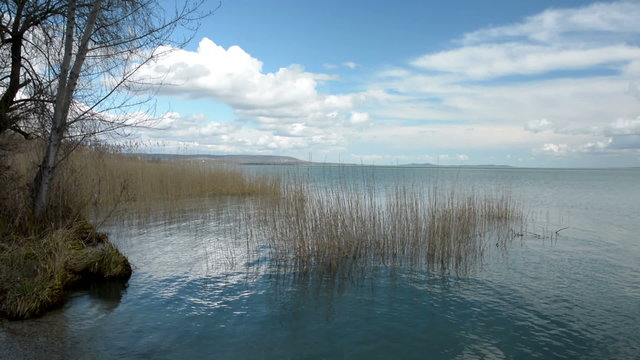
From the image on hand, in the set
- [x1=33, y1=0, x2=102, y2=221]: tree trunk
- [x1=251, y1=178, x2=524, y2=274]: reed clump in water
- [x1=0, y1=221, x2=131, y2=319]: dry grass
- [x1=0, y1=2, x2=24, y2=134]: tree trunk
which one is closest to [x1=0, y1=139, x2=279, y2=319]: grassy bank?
[x1=0, y1=221, x2=131, y2=319]: dry grass

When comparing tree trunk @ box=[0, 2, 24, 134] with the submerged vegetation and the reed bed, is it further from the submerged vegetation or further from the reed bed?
the reed bed

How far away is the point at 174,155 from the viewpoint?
19625 mm

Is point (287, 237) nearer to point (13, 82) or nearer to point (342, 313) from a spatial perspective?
point (342, 313)

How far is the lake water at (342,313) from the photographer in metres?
4.54

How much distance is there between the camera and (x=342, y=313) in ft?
18.5

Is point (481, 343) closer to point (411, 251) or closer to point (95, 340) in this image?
point (411, 251)

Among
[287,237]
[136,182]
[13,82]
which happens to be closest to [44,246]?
[13,82]

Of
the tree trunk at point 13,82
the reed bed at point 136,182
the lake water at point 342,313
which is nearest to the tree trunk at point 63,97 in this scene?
the reed bed at point 136,182

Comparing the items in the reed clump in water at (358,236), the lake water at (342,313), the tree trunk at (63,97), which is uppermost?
the tree trunk at (63,97)

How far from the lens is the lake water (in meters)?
4.54

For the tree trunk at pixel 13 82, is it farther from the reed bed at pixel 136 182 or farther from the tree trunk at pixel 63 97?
the reed bed at pixel 136 182

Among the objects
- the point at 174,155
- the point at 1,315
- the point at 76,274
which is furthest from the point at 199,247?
the point at 174,155

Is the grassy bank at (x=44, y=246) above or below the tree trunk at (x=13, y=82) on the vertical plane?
below

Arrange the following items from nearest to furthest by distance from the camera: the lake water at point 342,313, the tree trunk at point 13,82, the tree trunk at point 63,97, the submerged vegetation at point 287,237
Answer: the lake water at point 342,313 → the submerged vegetation at point 287,237 → the tree trunk at point 13,82 → the tree trunk at point 63,97
